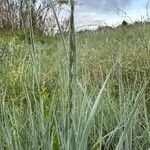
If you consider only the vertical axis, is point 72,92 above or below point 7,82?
above

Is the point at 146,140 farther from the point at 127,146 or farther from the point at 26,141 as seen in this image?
the point at 26,141

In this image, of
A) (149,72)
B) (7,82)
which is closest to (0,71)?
(7,82)

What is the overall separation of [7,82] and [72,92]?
2.74m

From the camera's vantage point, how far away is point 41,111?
1.85 metres

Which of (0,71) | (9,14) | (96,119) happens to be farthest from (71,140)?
(9,14)

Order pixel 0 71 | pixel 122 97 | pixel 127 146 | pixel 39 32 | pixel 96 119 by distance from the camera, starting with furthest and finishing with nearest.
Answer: pixel 39 32 < pixel 0 71 < pixel 96 119 < pixel 122 97 < pixel 127 146

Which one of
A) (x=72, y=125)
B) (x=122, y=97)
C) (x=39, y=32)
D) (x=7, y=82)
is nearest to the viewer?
(x=72, y=125)

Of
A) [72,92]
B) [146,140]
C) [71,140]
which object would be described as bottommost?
[146,140]

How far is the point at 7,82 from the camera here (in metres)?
3.98

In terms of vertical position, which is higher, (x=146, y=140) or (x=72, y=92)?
(x=72, y=92)

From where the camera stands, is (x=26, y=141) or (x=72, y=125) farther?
(x=26, y=141)

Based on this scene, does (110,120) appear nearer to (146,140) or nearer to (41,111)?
(146,140)

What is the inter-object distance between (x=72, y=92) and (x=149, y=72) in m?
2.28

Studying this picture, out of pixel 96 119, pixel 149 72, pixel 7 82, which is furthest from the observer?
pixel 7 82
